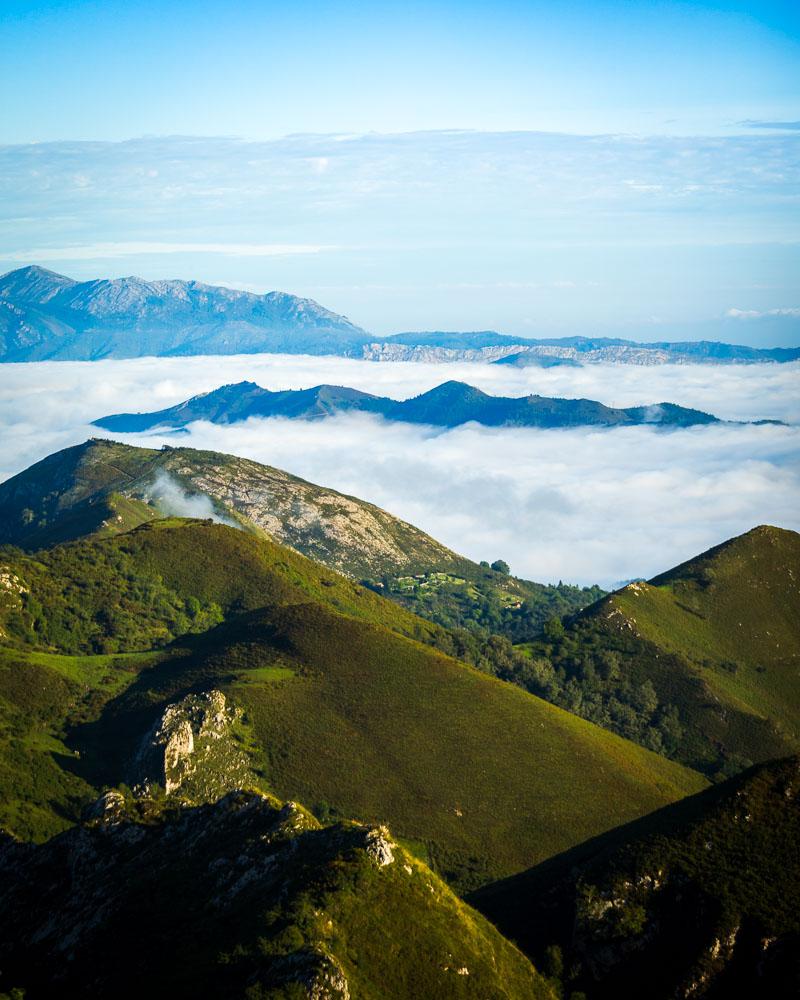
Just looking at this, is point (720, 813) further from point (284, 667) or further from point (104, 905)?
point (284, 667)

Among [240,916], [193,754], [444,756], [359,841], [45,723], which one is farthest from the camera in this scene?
[45,723]

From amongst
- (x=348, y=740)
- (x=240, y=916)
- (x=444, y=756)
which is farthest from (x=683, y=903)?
(x=348, y=740)

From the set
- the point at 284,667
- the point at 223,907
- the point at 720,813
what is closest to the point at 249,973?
the point at 223,907

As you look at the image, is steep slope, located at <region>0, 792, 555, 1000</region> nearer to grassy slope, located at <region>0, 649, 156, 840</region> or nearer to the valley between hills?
the valley between hills

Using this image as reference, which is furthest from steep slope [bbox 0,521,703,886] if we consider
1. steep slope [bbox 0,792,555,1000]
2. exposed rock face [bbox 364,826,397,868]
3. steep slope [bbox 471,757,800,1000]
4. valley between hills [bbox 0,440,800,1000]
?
exposed rock face [bbox 364,826,397,868]

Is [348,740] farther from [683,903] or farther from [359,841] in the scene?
[683,903]

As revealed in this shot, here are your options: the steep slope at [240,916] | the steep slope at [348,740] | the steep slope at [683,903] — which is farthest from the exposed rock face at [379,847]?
the steep slope at [348,740]

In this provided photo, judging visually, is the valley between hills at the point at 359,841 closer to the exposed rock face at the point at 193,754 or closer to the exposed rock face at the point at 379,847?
the exposed rock face at the point at 379,847
